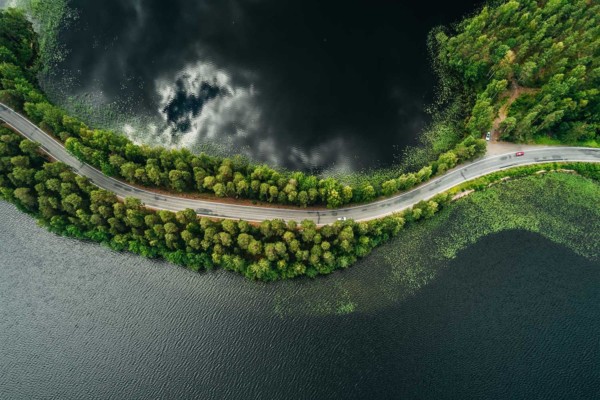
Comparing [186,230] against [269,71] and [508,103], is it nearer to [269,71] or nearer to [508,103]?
[269,71]

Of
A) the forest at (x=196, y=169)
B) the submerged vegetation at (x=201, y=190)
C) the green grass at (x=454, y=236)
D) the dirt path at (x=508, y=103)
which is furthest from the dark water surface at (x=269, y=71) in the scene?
the green grass at (x=454, y=236)

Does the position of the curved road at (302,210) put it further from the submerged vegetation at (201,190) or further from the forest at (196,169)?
the submerged vegetation at (201,190)

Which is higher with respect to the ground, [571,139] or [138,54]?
[138,54]

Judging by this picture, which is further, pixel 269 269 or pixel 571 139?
pixel 571 139

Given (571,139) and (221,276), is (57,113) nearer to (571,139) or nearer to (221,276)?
(221,276)

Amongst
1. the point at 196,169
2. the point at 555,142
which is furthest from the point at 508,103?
the point at 196,169

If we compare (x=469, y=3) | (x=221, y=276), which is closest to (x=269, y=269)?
(x=221, y=276)

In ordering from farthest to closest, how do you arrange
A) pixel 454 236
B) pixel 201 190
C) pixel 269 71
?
pixel 269 71
pixel 454 236
pixel 201 190
